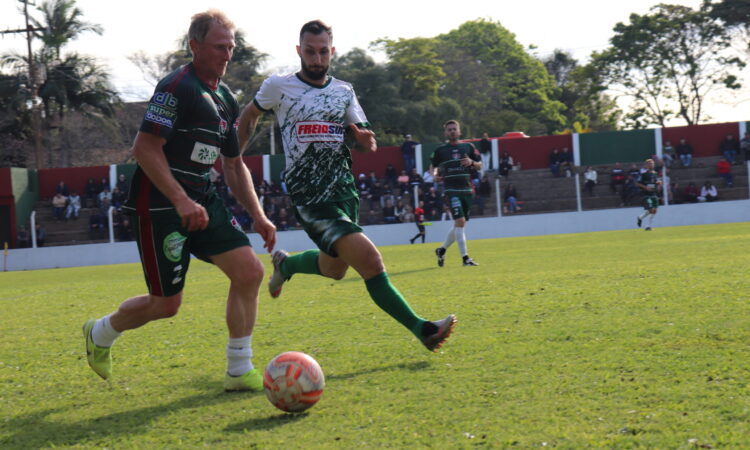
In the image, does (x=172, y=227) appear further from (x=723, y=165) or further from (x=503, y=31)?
(x=503, y=31)

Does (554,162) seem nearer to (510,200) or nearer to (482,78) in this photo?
(510,200)

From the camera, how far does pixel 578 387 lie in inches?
174

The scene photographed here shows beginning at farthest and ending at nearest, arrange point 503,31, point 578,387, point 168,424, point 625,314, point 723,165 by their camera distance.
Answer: point 503,31
point 723,165
point 625,314
point 578,387
point 168,424

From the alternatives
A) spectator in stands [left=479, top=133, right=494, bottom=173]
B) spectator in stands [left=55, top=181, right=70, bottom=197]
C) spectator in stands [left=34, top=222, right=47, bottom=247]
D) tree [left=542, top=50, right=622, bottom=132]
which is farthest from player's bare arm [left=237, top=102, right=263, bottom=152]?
tree [left=542, top=50, right=622, bottom=132]

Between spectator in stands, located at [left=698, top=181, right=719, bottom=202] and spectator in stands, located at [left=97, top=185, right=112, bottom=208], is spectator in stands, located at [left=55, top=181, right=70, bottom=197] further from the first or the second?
spectator in stands, located at [left=698, top=181, right=719, bottom=202]

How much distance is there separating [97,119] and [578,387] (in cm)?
4925

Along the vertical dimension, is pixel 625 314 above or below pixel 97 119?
below

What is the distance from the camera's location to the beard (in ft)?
19.5

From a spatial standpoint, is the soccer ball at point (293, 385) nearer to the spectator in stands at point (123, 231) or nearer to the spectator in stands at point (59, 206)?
the spectator in stands at point (123, 231)

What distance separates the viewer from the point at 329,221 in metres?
5.84

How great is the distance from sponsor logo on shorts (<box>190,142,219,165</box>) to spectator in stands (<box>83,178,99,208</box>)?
110 ft

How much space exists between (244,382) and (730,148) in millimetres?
36334

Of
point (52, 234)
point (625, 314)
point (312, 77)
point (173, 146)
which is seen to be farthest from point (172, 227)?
point (52, 234)

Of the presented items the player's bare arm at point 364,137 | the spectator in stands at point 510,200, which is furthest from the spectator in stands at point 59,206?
the player's bare arm at point 364,137
